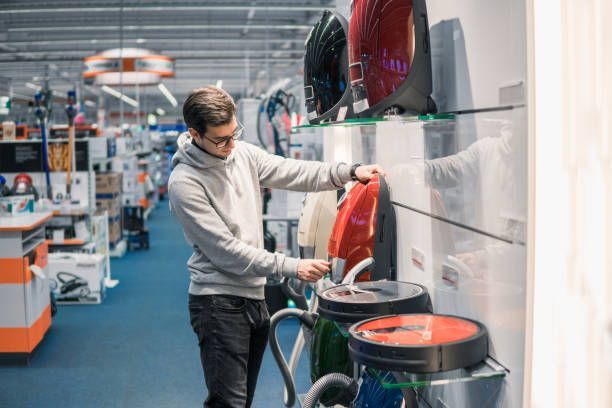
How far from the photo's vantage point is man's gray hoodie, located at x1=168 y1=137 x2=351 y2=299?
265 centimetres

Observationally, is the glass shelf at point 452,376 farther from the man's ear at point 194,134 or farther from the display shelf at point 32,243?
the display shelf at point 32,243

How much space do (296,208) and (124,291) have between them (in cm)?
231

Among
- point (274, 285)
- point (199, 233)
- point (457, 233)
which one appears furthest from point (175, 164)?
point (274, 285)

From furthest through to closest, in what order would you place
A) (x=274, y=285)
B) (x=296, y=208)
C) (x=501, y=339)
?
(x=296, y=208), (x=274, y=285), (x=501, y=339)

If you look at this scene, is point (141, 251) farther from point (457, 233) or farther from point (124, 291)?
point (457, 233)

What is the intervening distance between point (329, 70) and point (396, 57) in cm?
67

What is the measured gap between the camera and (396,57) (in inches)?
86.3

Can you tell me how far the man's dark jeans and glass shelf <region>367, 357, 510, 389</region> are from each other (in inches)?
34.0

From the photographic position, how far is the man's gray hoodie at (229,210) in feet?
8.70

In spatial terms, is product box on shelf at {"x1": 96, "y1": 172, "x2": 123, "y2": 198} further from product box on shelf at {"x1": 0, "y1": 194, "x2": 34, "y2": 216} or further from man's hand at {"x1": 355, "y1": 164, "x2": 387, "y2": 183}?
man's hand at {"x1": 355, "y1": 164, "x2": 387, "y2": 183}

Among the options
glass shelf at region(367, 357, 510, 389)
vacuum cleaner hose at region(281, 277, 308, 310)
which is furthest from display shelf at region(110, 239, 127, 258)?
glass shelf at region(367, 357, 510, 389)

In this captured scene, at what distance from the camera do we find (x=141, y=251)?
11.5 m

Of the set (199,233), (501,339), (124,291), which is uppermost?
(199,233)

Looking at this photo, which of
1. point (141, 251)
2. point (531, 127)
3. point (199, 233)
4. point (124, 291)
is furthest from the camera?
point (141, 251)
